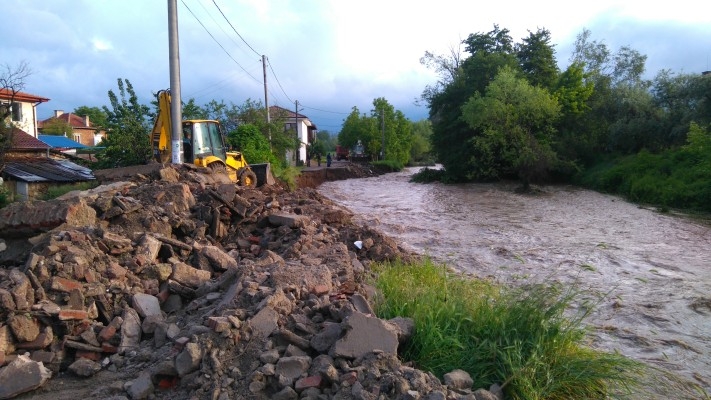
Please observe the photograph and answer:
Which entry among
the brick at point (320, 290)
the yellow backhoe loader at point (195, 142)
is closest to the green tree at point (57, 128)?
the yellow backhoe loader at point (195, 142)

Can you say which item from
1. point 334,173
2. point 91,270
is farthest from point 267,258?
point 334,173

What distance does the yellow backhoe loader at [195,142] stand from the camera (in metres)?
15.6

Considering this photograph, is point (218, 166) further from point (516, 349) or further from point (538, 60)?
point (538, 60)

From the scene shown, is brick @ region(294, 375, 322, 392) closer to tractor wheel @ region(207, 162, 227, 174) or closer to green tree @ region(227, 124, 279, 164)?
tractor wheel @ region(207, 162, 227, 174)

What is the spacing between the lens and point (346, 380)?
3727 millimetres

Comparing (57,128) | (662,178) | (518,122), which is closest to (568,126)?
(518,122)

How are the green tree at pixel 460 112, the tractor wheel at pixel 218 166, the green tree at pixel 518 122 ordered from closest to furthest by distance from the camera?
the tractor wheel at pixel 218 166 → the green tree at pixel 518 122 → the green tree at pixel 460 112

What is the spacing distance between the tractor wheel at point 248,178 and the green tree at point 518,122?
17.0 m

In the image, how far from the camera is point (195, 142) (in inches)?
624

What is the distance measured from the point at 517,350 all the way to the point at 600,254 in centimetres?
917

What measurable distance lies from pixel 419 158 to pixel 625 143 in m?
49.4

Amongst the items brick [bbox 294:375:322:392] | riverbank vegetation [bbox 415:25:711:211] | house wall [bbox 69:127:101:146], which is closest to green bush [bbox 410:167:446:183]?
riverbank vegetation [bbox 415:25:711:211]

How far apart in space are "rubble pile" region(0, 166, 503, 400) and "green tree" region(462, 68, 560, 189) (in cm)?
2393

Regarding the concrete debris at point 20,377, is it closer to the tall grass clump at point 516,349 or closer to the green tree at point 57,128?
the tall grass clump at point 516,349
